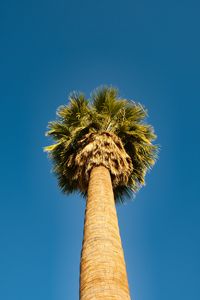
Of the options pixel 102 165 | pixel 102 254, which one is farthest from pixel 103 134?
pixel 102 254

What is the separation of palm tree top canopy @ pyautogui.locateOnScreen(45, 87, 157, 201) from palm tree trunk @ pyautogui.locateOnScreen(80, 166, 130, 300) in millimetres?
3417

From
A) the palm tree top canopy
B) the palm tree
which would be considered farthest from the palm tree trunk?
the palm tree top canopy

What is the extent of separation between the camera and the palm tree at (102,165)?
18.4 ft

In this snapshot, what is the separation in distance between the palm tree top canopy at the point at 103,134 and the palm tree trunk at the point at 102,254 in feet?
11.2

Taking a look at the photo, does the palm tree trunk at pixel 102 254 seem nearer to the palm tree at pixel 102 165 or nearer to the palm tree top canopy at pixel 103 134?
the palm tree at pixel 102 165

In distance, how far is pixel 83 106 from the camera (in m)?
11.9

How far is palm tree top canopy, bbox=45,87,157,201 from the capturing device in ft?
36.5

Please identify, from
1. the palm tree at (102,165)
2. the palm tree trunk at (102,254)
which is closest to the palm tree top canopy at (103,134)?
the palm tree at (102,165)

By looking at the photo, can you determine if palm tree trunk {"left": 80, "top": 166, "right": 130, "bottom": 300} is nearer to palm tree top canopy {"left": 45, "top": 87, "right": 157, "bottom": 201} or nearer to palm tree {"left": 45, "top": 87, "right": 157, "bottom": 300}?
palm tree {"left": 45, "top": 87, "right": 157, "bottom": 300}

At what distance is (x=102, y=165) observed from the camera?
9.25m

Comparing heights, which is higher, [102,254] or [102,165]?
[102,165]

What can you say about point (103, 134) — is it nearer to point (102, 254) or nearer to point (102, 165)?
point (102, 165)

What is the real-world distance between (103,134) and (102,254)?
16.9 feet

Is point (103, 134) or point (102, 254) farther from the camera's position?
point (103, 134)
